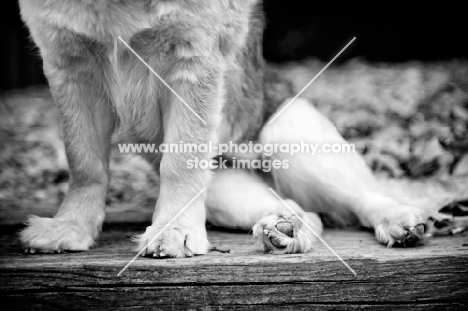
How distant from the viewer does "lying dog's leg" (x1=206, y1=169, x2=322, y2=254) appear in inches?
92.7

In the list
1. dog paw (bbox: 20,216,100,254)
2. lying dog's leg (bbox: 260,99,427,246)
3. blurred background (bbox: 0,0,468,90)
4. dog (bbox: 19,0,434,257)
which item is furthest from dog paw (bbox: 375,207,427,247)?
blurred background (bbox: 0,0,468,90)

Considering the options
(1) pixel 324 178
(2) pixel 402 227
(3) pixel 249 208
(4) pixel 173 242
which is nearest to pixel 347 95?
(1) pixel 324 178

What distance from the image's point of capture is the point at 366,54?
9.52 metres

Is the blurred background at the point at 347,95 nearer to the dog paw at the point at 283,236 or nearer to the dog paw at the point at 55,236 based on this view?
the dog paw at the point at 55,236

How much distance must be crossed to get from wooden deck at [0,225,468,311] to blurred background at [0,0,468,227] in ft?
3.82

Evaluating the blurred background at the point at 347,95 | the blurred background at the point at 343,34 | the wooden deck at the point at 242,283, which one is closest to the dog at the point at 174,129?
the wooden deck at the point at 242,283

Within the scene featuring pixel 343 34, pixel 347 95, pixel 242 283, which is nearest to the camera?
pixel 242 283

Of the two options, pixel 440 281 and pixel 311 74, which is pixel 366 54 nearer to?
pixel 311 74

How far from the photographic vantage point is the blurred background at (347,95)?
15.8 feet

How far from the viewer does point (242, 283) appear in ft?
6.70

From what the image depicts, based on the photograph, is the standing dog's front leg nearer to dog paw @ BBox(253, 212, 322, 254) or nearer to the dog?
the dog

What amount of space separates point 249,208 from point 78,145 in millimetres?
951

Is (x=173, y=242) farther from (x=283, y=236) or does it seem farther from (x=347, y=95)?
(x=347, y=95)

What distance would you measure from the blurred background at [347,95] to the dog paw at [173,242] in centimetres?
92
